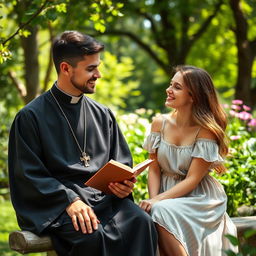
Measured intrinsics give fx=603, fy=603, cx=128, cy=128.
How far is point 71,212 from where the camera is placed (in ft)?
11.8

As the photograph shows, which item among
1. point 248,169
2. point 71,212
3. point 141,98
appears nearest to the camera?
point 71,212

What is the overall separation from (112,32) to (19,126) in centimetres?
922

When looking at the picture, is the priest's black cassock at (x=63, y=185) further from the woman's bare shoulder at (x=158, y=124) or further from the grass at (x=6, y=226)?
the grass at (x=6, y=226)

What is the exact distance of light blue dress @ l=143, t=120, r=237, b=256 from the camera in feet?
12.9

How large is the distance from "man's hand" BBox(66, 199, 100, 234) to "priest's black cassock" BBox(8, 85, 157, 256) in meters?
0.04

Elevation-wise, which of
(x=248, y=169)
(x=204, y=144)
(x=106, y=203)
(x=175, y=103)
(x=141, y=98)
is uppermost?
(x=175, y=103)

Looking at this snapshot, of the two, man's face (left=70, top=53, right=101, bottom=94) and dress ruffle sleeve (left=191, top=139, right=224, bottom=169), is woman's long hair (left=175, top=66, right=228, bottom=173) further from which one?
man's face (left=70, top=53, right=101, bottom=94)

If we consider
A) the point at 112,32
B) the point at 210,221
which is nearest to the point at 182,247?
the point at 210,221

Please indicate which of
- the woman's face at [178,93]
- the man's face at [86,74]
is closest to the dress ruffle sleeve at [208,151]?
the woman's face at [178,93]

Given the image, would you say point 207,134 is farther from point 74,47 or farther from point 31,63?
point 31,63

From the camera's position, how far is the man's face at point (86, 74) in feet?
13.0

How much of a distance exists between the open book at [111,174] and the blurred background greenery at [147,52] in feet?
4.87

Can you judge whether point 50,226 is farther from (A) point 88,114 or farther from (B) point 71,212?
(A) point 88,114

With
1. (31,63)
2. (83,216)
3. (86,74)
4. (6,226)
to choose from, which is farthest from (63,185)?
(6,226)
